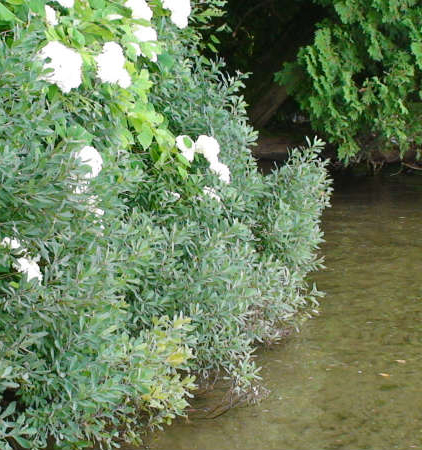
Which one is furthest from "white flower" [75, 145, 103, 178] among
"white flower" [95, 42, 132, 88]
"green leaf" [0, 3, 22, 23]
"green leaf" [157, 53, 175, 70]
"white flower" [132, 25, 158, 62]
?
"green leaf" [157, 53, 175, 70]

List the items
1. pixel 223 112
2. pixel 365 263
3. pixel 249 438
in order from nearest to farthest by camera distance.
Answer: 1. pixel 249 438
2. pixel 223 112
3. pixel 365 263

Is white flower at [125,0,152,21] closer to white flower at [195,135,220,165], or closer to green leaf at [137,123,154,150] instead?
green leaf at [137,123,154,150]

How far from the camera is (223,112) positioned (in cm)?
504

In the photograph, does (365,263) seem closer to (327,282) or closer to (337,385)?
(327,282)

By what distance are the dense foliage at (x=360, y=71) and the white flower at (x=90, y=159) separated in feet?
23.7

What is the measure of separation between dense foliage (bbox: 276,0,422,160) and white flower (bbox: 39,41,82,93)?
23.6 ft

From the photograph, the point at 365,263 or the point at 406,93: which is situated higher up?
the point at 406,93

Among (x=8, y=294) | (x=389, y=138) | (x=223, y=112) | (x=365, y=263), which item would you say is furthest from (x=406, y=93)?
(x=8, y=294)

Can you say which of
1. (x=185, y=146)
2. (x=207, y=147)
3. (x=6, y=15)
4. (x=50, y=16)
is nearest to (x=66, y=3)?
(x=50, y=16)

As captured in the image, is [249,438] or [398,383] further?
[398,383]

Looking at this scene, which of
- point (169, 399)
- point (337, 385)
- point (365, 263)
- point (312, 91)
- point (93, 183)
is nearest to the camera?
point (93, 183)

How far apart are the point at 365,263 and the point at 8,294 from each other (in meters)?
4.54

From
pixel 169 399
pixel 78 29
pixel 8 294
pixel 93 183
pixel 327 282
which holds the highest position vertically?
pixel 78 29

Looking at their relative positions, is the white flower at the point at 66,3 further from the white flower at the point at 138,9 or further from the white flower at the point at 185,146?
the white flower at the point at 185,146
